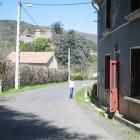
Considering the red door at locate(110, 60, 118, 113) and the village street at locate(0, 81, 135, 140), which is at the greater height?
the red door at locate(110, 60, 118, 113)

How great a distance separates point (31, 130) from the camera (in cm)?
1410

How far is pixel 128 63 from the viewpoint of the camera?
17.0 m

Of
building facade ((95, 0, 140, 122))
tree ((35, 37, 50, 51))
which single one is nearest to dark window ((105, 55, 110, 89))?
building facade ((95, 0, 140, 122))

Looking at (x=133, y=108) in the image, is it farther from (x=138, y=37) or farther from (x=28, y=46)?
(x=28, y=46)

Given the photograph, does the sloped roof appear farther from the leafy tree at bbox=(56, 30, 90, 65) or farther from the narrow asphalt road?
the narrow asphalt road

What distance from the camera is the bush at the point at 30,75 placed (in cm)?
3975

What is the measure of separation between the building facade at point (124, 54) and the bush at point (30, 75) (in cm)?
1806

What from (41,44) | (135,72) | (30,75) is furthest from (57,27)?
(135,72)

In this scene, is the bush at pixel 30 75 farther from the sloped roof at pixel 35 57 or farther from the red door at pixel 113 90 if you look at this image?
the red door at pixel 113 90

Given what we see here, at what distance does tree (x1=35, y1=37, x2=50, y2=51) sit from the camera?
121m

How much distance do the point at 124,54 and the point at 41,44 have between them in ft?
344

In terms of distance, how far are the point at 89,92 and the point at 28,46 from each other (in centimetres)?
8887

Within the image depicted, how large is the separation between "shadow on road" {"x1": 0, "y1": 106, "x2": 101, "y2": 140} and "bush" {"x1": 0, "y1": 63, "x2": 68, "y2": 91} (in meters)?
21.6

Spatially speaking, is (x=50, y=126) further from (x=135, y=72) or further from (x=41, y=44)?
(x=41, y=44)
